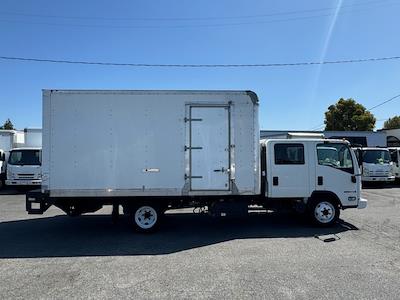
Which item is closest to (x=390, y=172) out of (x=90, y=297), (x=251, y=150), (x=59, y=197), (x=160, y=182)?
(x=251, y=150)

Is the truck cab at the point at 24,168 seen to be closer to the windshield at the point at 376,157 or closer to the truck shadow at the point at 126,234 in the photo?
the truck shadow at the point at 126,234

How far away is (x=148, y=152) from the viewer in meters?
8.96

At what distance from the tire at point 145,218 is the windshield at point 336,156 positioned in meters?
4.22

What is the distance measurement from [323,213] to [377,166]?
14414 millimetres

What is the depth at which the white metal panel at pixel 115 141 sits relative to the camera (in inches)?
348

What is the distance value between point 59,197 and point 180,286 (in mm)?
4490

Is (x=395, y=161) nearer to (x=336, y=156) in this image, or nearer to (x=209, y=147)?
(x=336, y=156)

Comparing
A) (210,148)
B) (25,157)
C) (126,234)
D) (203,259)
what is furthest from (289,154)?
(25,157)

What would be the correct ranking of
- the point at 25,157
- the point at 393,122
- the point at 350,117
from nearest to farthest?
the point at 25,157 → the point at 350,117 → the point at 393,122

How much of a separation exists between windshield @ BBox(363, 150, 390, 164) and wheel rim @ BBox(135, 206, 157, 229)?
56.2 ft

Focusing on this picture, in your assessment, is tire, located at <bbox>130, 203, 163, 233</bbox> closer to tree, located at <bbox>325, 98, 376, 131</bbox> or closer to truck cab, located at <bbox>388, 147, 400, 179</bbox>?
truck cab, located at <bbox>388, 147, 400, 179</bbox>

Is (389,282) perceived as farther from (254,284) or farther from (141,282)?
(141,282)

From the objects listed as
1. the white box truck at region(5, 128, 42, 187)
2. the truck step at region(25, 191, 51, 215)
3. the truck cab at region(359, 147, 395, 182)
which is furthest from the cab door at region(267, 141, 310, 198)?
the white box truck at region(5, 128, 42, 187)

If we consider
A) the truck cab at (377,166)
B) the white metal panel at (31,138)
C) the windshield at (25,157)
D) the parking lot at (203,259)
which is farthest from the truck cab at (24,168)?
the truck cab at (377,166)
